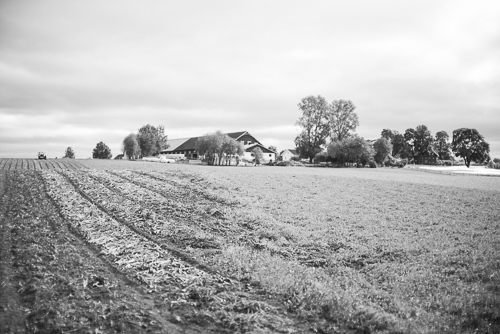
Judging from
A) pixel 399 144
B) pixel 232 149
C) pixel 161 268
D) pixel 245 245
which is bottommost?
pixel 245 245

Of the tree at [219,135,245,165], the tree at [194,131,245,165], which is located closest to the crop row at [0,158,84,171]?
the tree at [194,131,245,165]

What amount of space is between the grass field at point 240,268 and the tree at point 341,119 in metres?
86.7

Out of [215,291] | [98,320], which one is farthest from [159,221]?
[98,320]

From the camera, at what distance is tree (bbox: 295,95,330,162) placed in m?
102

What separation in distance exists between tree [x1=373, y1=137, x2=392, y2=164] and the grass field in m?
80.6

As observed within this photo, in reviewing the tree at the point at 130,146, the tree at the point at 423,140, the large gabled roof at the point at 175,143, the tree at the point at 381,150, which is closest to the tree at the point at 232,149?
the tree at the point at 130,146

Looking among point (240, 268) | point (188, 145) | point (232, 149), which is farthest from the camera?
point (188, 145)

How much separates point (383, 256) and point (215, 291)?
7.07 metres

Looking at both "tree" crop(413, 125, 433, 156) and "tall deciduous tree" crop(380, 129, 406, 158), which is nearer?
"tree" crop(413, 125, 433, 156)

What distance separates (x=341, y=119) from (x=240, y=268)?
3976 inches

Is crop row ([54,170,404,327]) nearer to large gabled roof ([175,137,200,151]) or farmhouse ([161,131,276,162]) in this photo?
farmhouse ([161,131,276,162])

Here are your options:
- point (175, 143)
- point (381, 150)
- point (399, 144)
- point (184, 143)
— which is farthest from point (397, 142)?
point (175, 143)

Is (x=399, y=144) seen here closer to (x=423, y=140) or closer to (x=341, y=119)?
(x=423, y=140)

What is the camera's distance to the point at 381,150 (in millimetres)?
95625
